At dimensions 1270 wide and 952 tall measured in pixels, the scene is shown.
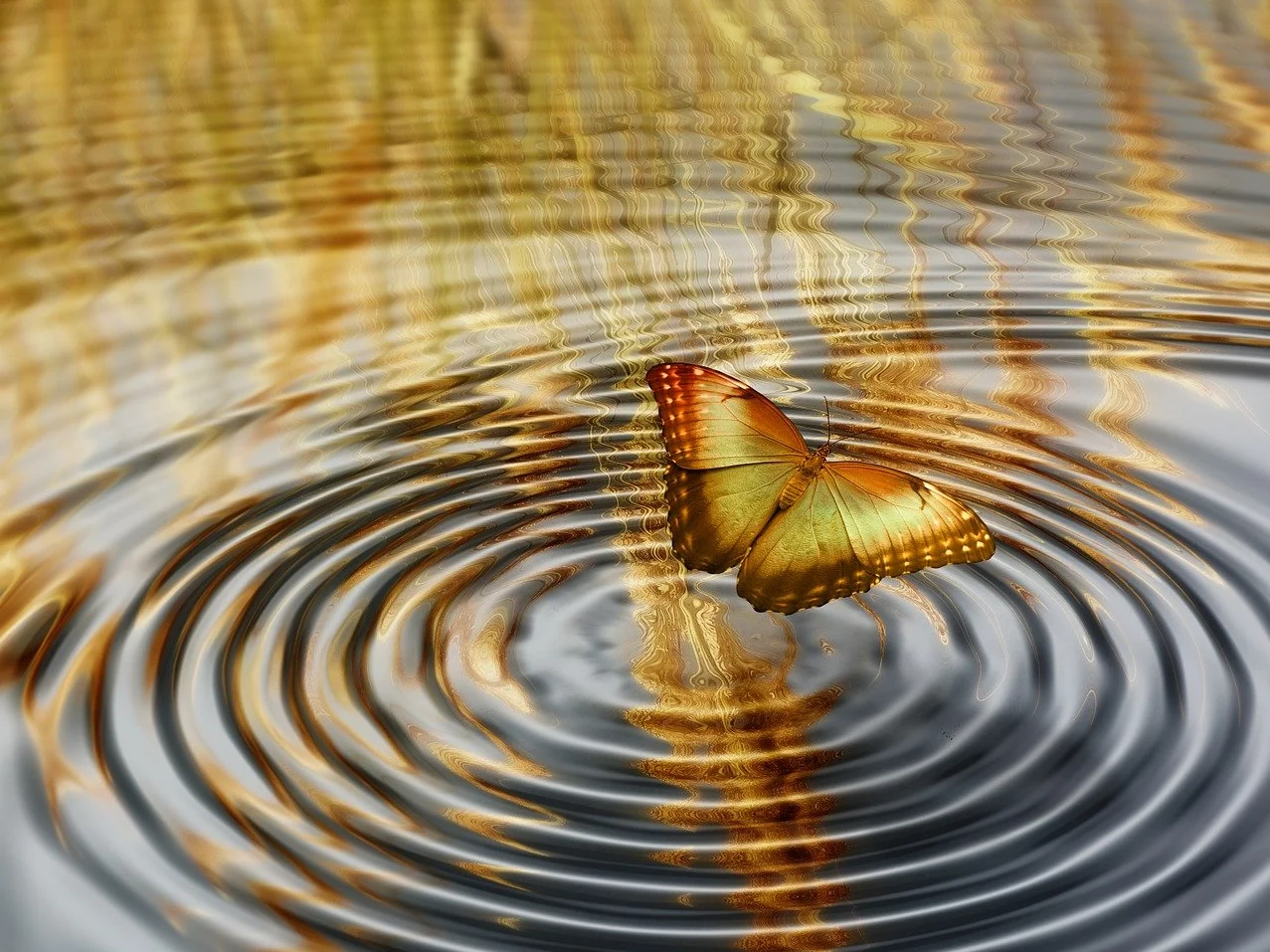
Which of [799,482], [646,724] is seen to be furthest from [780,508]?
[646,724]

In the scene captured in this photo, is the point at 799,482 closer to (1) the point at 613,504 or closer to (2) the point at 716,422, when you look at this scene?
(2) the point at 716,422

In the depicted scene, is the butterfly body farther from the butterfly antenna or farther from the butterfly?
the butterfly antenna

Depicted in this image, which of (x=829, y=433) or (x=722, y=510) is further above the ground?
(x=829, y=433)

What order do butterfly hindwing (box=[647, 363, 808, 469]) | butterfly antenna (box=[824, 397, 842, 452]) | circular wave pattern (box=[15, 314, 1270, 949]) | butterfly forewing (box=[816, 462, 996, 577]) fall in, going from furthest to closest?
butterfly antenna (box=[824, 397, 842, 452]), butterfly hindwing (box=[647, 363, 808, 469]), butterfly forewing (box=[816, 462, 996, 577]), circular wave pattern (box=[15, 314, 1270, 949])

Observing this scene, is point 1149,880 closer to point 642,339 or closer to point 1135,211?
point 642,339

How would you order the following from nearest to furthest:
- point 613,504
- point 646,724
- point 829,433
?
point 646,724, point 613,504, point 829,433

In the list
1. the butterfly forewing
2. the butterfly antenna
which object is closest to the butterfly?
the butterfly forewing

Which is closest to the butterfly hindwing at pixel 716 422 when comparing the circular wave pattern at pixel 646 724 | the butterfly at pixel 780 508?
the butterfly at pixel 780 508
